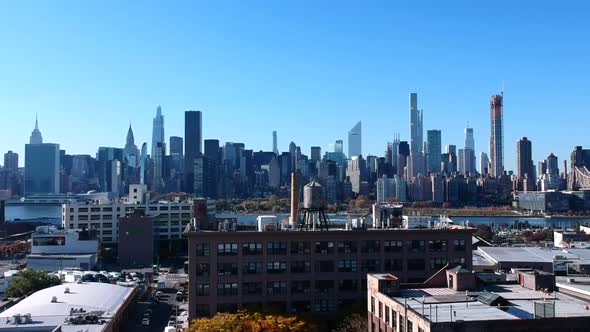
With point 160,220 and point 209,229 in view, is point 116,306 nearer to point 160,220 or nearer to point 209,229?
point 209,229

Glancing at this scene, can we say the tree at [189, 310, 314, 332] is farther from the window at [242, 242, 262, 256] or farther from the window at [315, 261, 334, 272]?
the window at [315, 261, 334, 272]

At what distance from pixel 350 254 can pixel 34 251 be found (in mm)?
56172

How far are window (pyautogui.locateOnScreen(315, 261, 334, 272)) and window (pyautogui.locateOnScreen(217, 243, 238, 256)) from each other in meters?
4.87

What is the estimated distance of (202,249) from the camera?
3719 cm

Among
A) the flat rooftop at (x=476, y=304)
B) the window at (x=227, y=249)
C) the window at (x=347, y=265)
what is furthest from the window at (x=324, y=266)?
the flat rooftop at (x=476, y=304)

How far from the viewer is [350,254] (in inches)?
1529

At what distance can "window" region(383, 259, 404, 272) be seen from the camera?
128ft

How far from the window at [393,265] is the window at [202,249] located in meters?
10.6

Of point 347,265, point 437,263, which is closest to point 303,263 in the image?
point 347,265

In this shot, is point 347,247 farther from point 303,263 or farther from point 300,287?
point 300,287

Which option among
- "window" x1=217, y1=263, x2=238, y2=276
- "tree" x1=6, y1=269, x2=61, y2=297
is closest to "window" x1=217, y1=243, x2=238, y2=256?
"window" x1=217, y1=263, x2=238, y2=276

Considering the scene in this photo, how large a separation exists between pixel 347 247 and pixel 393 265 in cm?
305

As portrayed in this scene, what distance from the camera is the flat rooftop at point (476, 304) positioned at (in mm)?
24297

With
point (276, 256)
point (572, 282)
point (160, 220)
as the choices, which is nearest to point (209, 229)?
point (276, 256)
